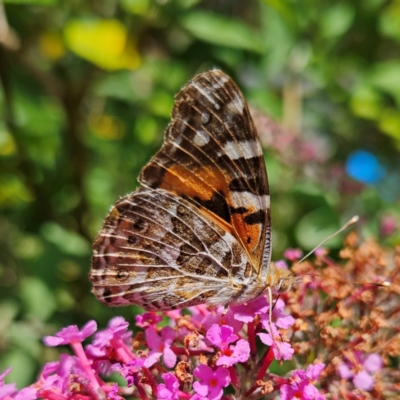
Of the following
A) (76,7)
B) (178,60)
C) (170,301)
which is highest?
(76,7)

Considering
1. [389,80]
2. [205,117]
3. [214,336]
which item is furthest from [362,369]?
[389,80]

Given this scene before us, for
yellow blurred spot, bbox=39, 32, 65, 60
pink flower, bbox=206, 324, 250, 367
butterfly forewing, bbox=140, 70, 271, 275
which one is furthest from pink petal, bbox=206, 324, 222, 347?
yellow blurred spot, bbox=39, 32, 65, 60

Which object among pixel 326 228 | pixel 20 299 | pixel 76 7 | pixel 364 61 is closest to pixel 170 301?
pixel 326 228

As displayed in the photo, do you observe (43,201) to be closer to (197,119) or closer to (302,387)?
(197,119)

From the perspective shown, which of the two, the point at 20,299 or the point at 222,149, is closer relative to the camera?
the point at 222,149

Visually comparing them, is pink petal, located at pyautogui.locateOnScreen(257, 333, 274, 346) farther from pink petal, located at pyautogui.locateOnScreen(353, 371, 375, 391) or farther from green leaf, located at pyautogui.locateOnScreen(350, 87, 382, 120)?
green leaf, located at pyautogui.locateOnScreen(350, 87, 382, 120)

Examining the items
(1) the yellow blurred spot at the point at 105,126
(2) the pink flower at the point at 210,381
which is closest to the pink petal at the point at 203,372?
(2) the pink flower at the point at 210,381
